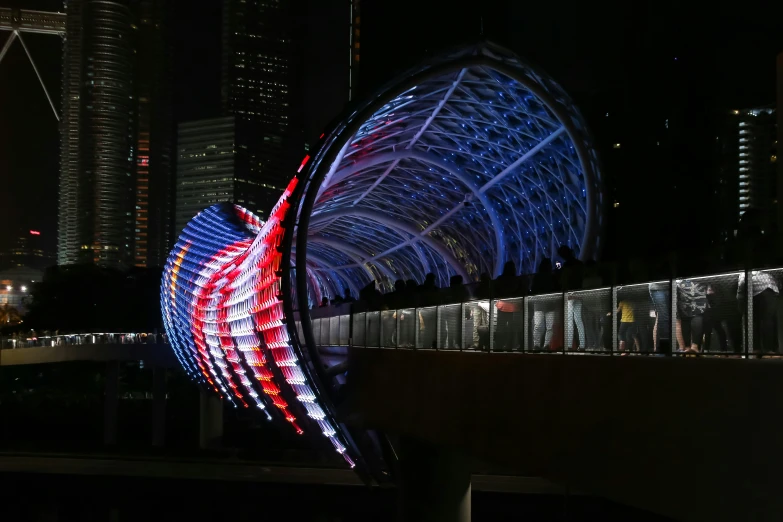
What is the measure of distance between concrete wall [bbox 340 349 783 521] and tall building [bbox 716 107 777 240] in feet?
153

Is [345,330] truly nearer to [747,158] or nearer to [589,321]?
[589,321]

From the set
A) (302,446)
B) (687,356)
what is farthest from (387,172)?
(687,356)

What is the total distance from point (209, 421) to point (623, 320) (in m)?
52.8

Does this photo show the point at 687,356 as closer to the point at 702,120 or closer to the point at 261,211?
the point at 702,120

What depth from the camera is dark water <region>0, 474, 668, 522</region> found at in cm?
3509

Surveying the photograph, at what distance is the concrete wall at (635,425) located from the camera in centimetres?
815

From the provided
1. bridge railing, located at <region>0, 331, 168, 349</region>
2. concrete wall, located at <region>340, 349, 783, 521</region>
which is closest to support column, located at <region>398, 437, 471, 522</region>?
concrete wall, located at <region>340, 349, 783, 521</region>

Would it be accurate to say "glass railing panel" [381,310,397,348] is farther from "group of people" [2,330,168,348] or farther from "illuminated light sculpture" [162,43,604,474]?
"group of people" [2,330,168,348]

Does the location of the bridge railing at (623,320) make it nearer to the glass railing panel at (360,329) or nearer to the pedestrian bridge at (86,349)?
the glass railing panel at (360,329)

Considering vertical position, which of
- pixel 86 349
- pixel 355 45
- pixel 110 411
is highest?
pixel 355 45

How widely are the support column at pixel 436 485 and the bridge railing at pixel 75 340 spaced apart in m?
38.3

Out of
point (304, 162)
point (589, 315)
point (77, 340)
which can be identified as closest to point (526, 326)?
point (589, 315)

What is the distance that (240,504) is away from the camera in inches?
1474

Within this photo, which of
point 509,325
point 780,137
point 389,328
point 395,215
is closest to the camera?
point 509,325
